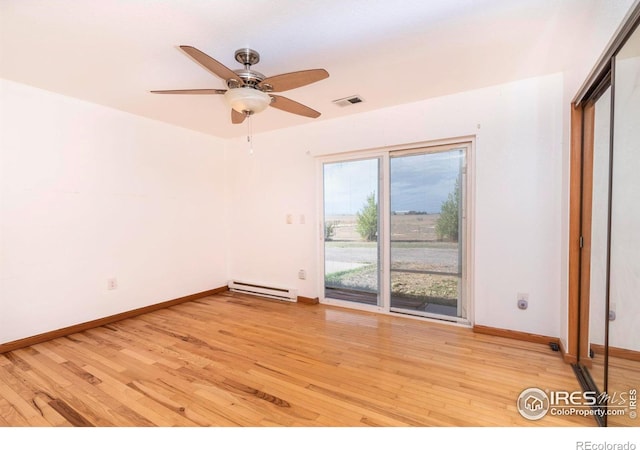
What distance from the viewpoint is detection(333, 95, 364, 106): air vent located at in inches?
118

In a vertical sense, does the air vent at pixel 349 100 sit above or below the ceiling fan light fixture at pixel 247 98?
above

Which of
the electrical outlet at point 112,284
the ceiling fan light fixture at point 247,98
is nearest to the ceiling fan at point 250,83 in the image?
the ceiling fan light fixture at point 247,98

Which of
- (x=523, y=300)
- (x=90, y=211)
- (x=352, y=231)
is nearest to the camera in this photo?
(x=523, y=300)

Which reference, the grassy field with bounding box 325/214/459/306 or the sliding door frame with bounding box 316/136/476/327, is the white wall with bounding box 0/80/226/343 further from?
the grassy field with bounding box 325/214/459/306

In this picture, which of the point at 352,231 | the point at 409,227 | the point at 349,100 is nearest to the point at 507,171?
the point at 409,227

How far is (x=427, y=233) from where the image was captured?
3258 mm

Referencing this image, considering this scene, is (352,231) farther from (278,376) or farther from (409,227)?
(278,376)

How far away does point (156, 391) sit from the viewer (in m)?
1.98

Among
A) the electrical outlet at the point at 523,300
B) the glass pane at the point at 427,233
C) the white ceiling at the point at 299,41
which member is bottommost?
the electrical outlet at the point at 523,300

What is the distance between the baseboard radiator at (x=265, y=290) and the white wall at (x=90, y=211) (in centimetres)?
51

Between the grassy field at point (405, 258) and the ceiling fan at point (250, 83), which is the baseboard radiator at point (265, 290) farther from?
the ceiling fan at point (250, 83)

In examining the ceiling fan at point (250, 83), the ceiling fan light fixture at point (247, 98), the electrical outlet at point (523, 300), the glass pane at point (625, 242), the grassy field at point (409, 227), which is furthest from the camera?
the grassy field at point (409, 227)

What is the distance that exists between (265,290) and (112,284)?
1.84 meters

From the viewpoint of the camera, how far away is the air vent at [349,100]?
2986 millimetres
